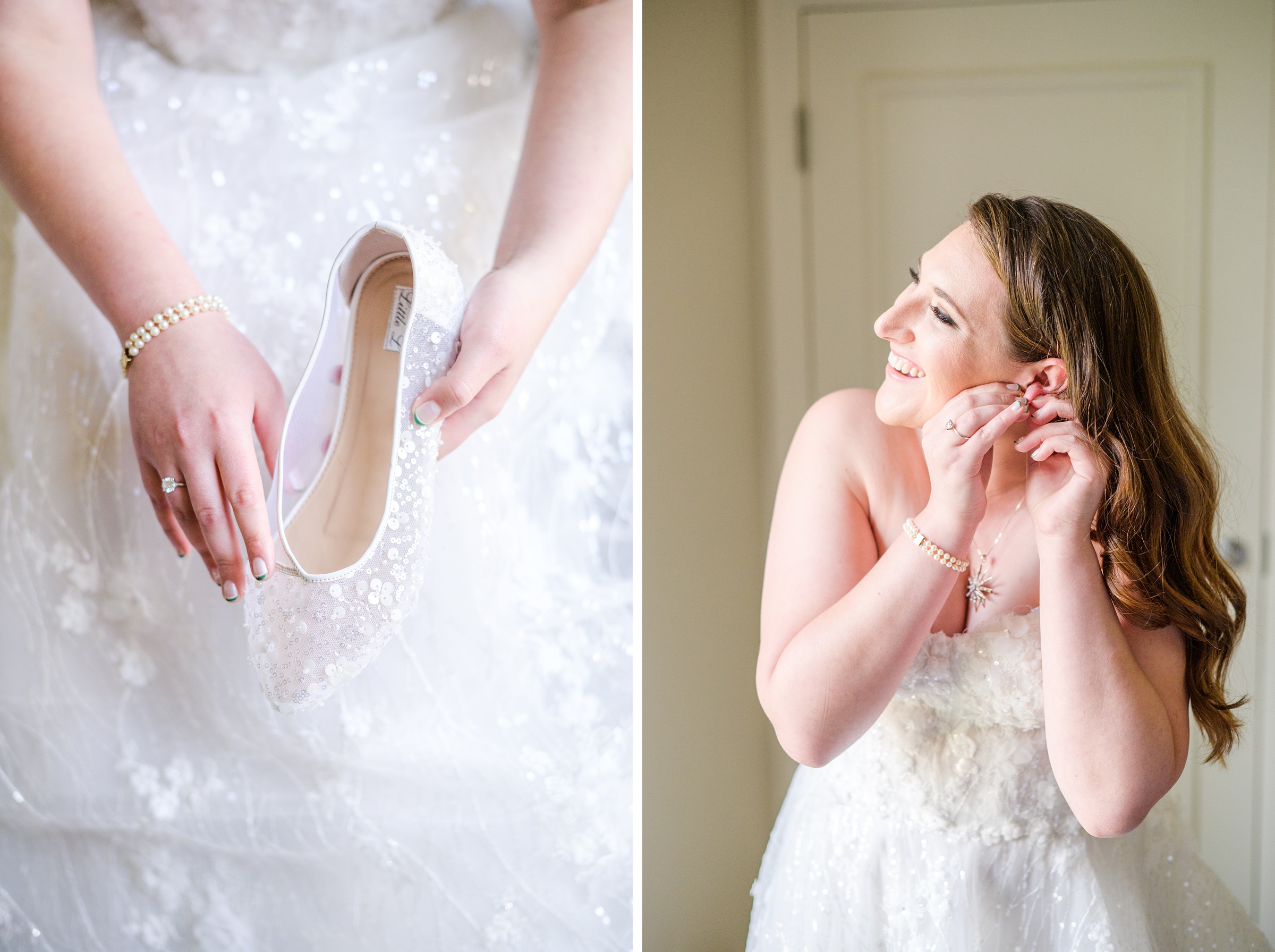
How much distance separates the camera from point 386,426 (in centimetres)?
92

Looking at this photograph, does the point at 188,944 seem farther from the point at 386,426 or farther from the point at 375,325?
the point at 375,325

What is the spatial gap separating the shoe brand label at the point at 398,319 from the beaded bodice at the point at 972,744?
66cm

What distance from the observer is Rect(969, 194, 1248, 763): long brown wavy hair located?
76cm

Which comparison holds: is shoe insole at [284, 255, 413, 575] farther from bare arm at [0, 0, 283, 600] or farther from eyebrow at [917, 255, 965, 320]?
eyebrow at [917, 255, 965, 320]

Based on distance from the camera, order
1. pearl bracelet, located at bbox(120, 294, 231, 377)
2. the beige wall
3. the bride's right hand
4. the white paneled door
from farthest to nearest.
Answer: the beige wall < the white paneled door < pearl bracelet, located at bbox(120, 294, 231, 377) < the bride's right hand

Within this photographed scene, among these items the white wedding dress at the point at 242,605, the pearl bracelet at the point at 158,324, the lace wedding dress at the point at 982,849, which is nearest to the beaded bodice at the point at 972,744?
the lace wedding dress at the point at 982,849

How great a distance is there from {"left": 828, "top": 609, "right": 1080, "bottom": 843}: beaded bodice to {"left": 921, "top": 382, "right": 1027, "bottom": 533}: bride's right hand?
0.17 m

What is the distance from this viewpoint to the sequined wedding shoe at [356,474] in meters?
0.79

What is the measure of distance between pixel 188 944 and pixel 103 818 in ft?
0.59

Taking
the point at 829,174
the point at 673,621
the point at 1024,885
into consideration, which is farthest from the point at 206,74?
the point at 1024,885

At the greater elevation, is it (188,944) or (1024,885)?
(1024,885)

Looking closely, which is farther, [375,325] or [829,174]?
[829,174]

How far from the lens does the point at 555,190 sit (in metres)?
0.94

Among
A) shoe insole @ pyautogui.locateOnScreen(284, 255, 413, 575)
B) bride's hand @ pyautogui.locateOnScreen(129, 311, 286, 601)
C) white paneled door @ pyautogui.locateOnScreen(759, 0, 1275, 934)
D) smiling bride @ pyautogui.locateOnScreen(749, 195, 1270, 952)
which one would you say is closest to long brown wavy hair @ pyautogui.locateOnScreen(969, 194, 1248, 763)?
smiling bride @ pyautogui.locateOnScreen(749, 195, 1270, 952)
